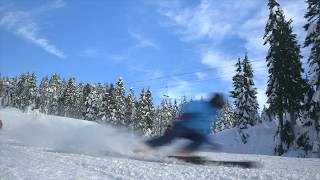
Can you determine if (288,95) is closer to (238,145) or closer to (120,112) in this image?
(238,145)

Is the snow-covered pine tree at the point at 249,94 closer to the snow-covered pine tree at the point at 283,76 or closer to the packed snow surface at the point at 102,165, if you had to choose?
the snow-covered pine tree at the point at 283,76

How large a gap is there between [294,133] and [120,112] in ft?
153

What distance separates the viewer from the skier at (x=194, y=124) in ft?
43.9

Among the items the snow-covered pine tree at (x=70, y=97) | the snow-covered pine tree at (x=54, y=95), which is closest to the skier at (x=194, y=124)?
the snow-covered pine tree at (x=70, y=97)

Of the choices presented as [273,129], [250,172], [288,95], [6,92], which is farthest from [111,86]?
[6,92]

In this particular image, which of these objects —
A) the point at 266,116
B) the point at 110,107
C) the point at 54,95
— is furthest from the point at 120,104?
the point at 54,95

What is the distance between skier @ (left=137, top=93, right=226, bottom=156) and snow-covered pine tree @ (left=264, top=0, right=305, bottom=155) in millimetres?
25759

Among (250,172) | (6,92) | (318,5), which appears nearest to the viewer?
(250,172)

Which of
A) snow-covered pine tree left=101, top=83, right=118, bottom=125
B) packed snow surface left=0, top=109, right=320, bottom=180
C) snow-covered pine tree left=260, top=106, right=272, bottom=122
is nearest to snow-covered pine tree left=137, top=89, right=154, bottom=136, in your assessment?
snow-covered pine tree left=101, top=83, right=118, bottom=125

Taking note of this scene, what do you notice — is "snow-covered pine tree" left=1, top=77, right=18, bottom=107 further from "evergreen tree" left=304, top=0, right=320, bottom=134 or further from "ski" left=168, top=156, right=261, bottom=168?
"ski" left=168, top=156, right=261, bottom=168

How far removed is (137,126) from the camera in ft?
257

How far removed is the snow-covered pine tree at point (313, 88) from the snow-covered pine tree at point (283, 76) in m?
2.31

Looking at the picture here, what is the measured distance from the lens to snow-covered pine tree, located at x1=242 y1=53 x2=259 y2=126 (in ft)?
181

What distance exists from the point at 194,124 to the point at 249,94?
43861 millimetres
